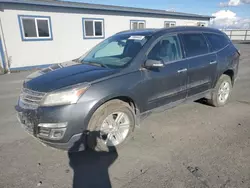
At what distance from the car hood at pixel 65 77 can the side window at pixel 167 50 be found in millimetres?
902

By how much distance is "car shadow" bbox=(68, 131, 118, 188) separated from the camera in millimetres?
2555

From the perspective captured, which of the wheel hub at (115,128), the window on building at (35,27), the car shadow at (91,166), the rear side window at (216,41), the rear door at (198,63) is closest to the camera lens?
the car shadow at (91,166)

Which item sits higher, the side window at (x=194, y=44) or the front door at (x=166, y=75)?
the side window at (x=194, y=44)

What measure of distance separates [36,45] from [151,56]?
9785 mm

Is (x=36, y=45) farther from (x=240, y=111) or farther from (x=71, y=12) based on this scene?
(x=240, y=111)

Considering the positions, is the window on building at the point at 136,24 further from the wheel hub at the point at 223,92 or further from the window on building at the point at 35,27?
the wheel hub at the point at 223,92

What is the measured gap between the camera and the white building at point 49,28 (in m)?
10.4

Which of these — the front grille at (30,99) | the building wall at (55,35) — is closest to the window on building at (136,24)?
the building wall at (55,35)

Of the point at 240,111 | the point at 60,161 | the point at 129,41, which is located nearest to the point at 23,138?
the point at 60,161

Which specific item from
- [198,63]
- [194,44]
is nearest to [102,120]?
[198,63]

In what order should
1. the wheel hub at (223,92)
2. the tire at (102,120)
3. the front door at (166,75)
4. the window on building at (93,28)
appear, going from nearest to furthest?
1. the tire at (102,120)
2. the front door at (166,75)
3. the wheel hub at (223,92)
4. the window on building at (93,28)

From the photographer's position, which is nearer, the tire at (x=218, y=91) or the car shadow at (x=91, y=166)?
the car shadow at (x=91, y=166)

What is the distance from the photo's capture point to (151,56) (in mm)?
3549

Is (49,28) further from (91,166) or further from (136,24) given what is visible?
(91,166)
